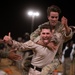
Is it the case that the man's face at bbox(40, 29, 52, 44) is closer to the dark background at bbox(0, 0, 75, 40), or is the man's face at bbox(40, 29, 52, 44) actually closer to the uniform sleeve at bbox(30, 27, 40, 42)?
the uniform sleeve at bbox(30, 27, 40, 42)

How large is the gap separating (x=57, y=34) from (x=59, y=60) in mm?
312

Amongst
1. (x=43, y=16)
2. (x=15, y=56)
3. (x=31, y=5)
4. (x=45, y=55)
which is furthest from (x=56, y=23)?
(x=31, y=5)

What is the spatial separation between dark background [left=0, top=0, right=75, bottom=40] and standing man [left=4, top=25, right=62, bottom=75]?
526 inches

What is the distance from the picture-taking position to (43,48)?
11.2ft

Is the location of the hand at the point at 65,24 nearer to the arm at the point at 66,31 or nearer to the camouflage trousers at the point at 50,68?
the arm at the point at 66,31

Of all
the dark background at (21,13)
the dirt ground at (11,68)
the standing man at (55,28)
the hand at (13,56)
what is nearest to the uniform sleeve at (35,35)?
the standing man at (55,28)

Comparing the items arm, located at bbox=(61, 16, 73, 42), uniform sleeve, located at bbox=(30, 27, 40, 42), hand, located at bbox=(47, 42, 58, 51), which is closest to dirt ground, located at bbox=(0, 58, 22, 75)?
uniform sleeve, located at bbox=(30, 27, 40, 42)

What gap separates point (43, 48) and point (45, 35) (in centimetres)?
16

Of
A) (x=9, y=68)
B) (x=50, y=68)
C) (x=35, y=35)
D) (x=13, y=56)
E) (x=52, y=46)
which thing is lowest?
(x=9, y=68)

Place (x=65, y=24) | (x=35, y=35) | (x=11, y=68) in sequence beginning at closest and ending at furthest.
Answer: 1. (x=65, y=24)
2. (x=35, y=35)
3. (x=11, y=68)

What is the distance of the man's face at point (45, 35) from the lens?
3334 mm

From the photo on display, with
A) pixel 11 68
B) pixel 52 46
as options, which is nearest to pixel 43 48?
pixel 52 46

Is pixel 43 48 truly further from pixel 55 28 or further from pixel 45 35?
pixel 55 28

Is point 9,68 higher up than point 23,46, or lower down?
lower down
